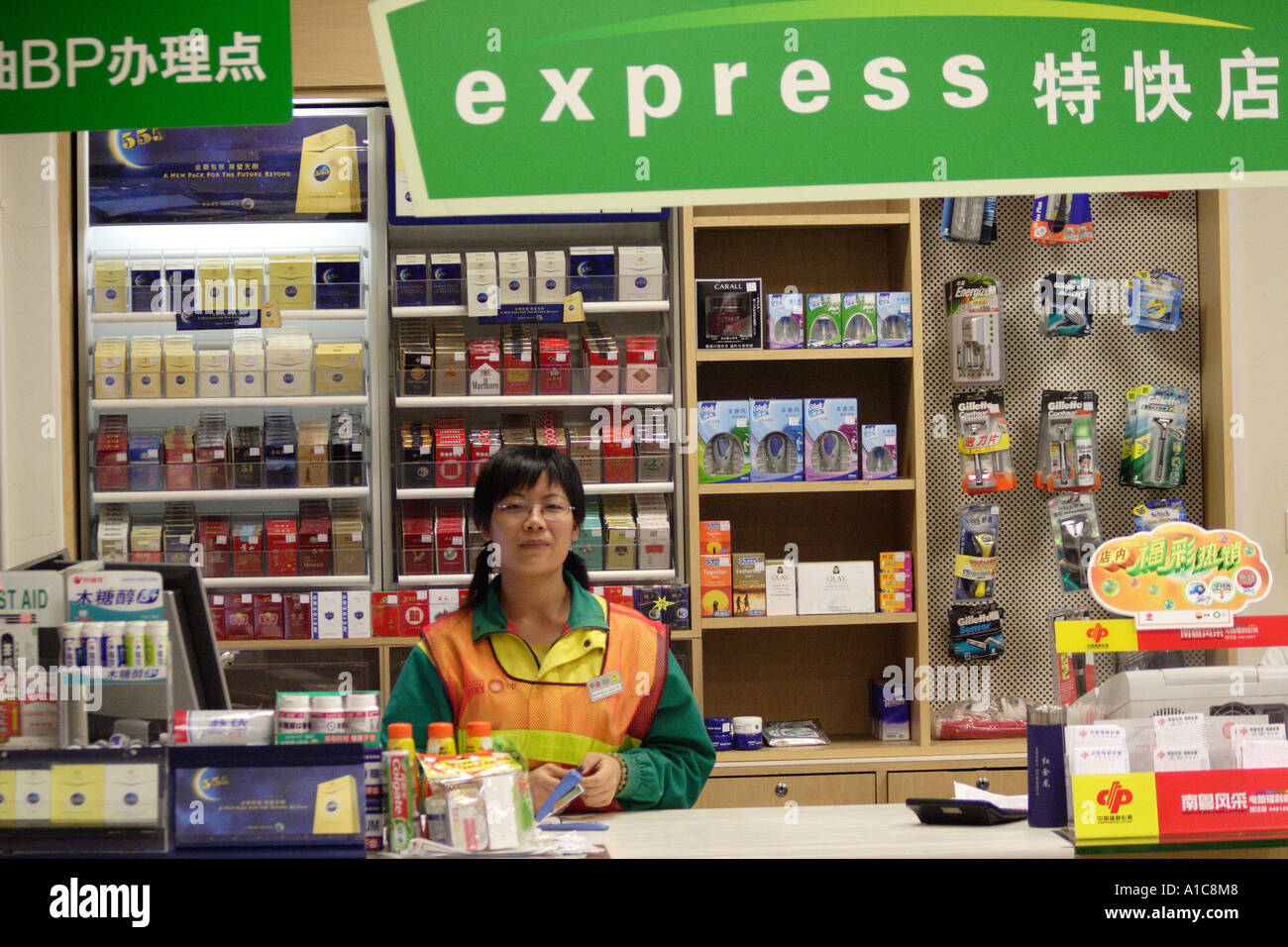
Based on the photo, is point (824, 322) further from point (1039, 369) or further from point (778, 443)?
point (1039, 369)

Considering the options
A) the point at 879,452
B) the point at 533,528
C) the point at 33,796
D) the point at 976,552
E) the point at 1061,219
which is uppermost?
the point at 1061,219

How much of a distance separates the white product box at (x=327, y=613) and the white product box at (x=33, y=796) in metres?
2.36

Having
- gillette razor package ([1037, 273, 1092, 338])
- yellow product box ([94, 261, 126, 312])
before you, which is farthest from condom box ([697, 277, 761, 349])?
yellow product box ([94, 261, 126, 312])

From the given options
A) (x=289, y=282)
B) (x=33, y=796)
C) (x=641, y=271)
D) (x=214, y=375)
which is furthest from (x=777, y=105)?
(x=214, y=375)

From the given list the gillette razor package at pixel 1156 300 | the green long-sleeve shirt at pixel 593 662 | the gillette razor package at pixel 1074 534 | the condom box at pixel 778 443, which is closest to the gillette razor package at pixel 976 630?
the gillette razor package at pixel 1074 534

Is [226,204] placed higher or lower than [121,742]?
higher

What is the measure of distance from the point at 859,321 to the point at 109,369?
8.75ft

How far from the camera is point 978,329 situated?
4355mm

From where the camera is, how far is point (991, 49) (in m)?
1.88

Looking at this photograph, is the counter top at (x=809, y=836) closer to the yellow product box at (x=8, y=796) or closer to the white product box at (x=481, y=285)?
the yellow product box at (x=8, y=796)

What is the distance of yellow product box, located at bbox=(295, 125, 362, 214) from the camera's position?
4219 millimetres
